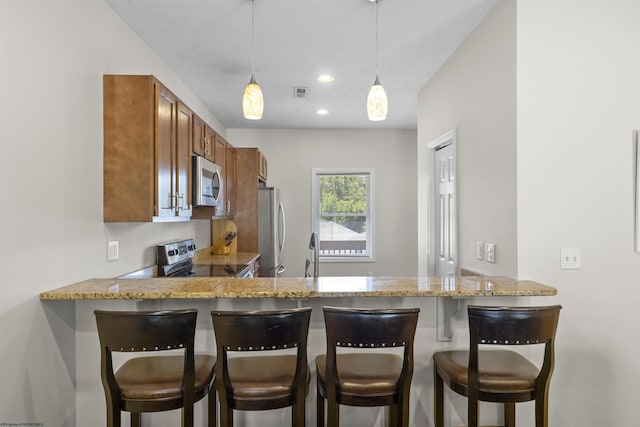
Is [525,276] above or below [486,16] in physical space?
below

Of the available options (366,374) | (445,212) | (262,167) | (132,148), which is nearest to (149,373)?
(366,374)

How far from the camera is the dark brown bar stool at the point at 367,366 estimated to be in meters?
1.59

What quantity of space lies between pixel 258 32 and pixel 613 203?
246 cm

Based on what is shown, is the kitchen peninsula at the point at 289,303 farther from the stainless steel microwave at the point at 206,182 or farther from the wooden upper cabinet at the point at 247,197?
the wooden upper cabinet at the point at 247,197

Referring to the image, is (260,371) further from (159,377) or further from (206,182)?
(206,182)

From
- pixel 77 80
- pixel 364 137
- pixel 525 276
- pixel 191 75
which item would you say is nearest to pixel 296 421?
pixel 525 276

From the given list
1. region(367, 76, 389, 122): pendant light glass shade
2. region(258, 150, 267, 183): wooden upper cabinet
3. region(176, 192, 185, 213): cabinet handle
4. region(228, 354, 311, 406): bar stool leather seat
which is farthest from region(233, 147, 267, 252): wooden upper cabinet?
region(228, 354, 311, 406): bar stool leather seat

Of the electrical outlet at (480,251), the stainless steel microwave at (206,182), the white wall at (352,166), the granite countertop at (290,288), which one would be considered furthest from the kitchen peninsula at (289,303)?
the white wall at (352,166)

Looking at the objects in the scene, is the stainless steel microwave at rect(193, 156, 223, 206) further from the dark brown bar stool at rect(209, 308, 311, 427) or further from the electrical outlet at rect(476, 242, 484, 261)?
the electrical outlet at rect(476, 242, 484, 261)

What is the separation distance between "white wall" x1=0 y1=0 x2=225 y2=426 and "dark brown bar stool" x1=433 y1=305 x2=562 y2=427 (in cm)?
186

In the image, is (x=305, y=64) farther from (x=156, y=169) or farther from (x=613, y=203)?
(x=613, y=203)

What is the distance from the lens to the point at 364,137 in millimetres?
6074

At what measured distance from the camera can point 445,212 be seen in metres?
3.57

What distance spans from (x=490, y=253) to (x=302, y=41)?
1.98 meters
